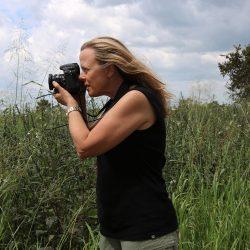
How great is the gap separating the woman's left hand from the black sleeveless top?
295 mm

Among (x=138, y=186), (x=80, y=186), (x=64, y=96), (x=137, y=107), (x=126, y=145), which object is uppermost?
(x=64, y=96)

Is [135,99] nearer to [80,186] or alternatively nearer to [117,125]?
[117,125]

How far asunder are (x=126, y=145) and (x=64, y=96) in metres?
0.40

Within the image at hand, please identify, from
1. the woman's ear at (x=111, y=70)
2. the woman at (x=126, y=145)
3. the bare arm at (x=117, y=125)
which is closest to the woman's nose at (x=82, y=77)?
the woman at (x=126, y=145)

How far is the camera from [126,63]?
232 cm

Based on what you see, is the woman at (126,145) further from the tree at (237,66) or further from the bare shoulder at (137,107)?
the tree at (237,66)

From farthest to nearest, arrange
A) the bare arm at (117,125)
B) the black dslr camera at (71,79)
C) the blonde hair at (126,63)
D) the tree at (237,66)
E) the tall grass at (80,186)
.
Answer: the tree at (237,66) < the tall grass at (80,186) < the black dslr camera at (71,79) < the blonde hair at (126,63) < the bare arm at (117,125)

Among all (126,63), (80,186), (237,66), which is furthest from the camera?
(237,66)

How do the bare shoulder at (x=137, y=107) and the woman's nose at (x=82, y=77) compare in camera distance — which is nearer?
the bare shoulder at (x=137, y=107)

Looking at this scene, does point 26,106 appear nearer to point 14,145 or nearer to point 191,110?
point 14,145

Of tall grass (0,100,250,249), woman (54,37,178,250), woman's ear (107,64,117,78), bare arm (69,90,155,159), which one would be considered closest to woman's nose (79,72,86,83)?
woman (54,37,178,250)

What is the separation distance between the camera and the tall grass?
3.43 meters

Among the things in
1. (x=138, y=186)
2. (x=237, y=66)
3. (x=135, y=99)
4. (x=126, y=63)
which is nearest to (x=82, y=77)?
(x=126, y=63)

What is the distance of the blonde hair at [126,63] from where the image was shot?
231cm
